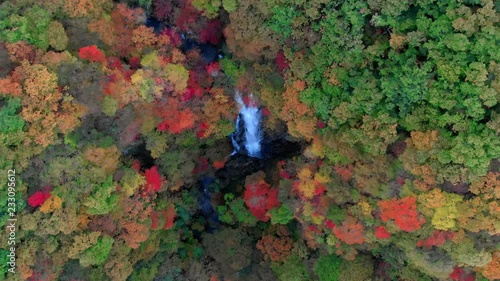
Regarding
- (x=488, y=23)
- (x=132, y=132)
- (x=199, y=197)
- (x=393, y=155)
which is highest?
(x=488, y=23)

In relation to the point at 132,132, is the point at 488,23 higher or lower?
higher

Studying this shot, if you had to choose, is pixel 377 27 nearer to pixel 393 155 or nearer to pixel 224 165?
pixel 393 155

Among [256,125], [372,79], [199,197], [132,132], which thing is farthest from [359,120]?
[199,197]

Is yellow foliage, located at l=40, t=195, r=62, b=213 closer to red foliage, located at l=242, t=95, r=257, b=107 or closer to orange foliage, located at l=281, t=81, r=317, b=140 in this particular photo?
red foliage, located at l=242, t=95, r=257, b=107

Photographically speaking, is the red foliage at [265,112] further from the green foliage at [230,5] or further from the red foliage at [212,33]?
the green foliage at [230,5]

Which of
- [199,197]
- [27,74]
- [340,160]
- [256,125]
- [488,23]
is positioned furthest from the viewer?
[199,197]

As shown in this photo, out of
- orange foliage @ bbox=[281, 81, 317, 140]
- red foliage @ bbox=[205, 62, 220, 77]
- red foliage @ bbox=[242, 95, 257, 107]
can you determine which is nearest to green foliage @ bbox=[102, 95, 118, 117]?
red foliage @ bbox=[205, 62, 220, 77]
